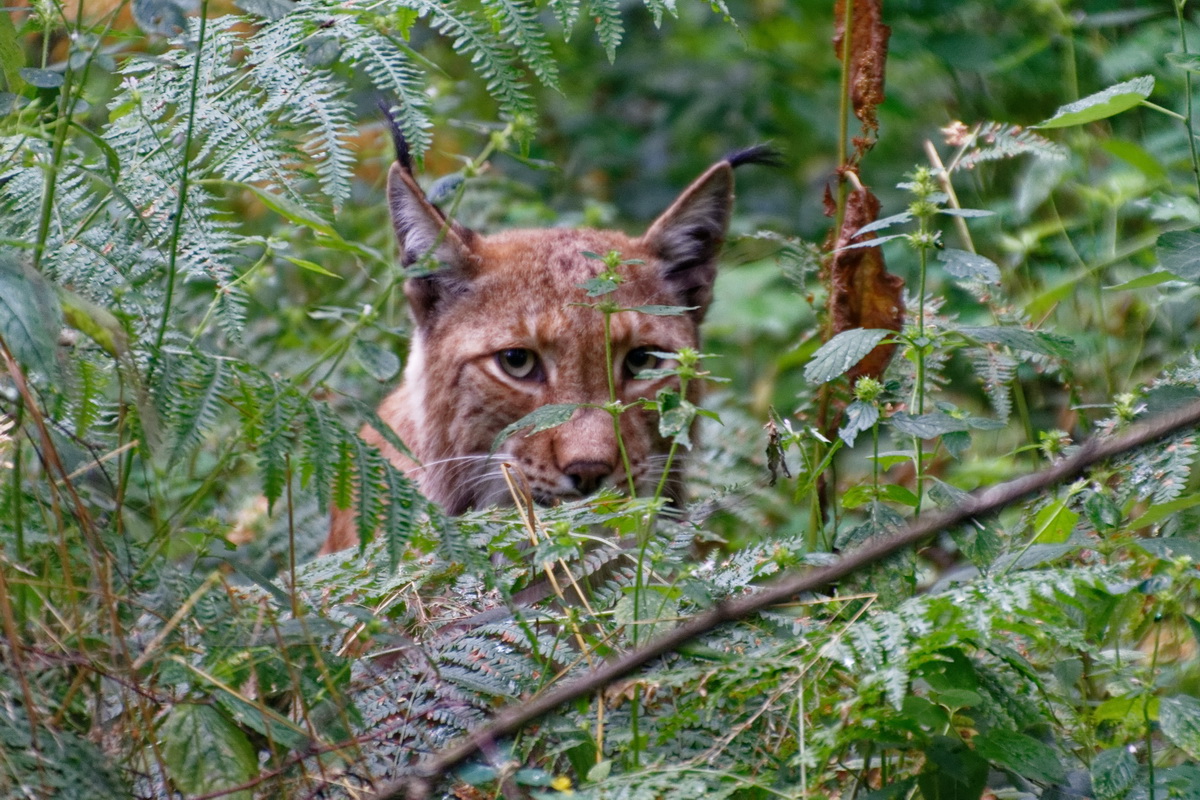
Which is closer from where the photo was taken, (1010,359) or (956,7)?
(1010,359)

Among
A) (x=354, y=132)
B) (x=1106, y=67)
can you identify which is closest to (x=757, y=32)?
(x=1106, y=67)

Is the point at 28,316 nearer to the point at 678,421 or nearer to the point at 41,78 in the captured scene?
the point at 41,78

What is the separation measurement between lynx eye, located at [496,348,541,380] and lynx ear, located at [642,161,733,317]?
0.58 m

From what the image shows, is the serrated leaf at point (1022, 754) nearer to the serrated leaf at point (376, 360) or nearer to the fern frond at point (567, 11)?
the serrated leaf at point (376, 360)

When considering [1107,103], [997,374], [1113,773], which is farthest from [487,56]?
[1113,773]

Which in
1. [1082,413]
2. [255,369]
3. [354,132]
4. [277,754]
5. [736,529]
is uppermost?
[354,132]

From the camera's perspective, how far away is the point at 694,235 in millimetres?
4074

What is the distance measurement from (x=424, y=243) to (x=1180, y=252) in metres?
2.13

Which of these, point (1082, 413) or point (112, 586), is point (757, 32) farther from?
point (112, 586)

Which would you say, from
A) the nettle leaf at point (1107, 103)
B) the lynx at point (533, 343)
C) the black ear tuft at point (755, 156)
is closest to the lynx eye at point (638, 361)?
the lynx at point (533, 343)

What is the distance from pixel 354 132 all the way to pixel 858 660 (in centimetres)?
135

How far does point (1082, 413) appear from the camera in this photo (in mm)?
3018

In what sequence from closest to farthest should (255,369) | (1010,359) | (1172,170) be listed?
(255,369), (1010,359), (1172,170)

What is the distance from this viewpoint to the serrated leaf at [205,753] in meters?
1.75
